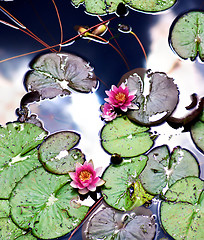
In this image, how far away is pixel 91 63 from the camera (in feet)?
9.80

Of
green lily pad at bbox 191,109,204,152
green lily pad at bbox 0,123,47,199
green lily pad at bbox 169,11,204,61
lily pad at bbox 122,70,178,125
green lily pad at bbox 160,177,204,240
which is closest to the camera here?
green lily pad at bbox 160,177,204,240

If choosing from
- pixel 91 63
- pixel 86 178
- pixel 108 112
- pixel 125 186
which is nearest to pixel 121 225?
pixel 125 186

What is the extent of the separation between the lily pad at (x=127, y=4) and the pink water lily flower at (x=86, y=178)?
1.98 m

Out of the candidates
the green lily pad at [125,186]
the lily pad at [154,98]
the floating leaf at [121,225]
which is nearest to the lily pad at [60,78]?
the lily pad at [154,98]

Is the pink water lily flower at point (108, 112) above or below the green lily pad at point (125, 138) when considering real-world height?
above

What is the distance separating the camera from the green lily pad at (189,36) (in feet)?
9.72

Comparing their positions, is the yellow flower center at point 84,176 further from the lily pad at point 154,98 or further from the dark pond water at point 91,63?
the lily pad at point 154,98

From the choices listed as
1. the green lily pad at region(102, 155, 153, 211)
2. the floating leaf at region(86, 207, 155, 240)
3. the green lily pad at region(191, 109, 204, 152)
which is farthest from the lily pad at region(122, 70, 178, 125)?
the floating leaf at region(86, 207, 155, 240)

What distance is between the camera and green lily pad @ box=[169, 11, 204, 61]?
9.72 ft

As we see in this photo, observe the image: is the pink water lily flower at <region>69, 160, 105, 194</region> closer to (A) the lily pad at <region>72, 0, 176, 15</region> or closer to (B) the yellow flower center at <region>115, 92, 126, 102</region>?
(B) the yellow flower center at <region>115, 92, 126, 102</region>

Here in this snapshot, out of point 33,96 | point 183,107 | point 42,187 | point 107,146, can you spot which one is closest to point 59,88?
point 33,96

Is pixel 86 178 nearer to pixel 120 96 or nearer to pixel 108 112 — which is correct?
pixel 108 112

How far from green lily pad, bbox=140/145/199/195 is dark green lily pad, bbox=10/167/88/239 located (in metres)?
0.61

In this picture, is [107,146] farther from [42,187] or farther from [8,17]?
[8,17]
